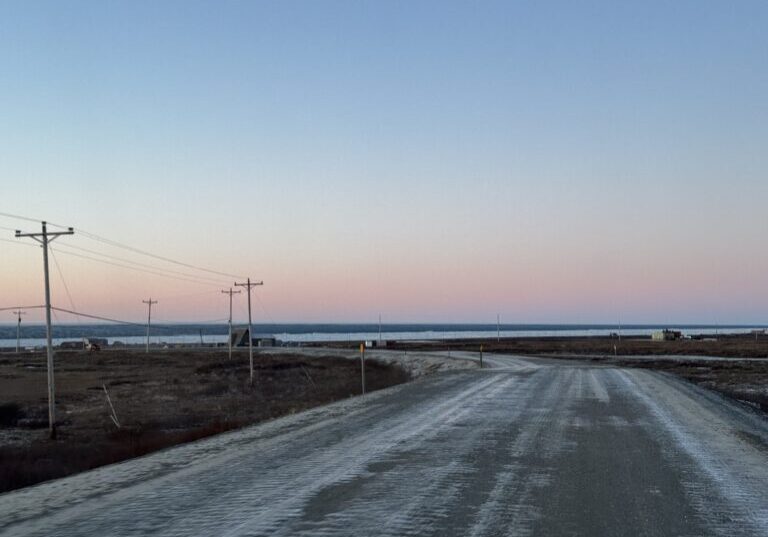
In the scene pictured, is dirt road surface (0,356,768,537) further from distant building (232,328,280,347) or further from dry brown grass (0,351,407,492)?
distant building (232,328,280,347)

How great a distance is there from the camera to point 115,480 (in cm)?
1048

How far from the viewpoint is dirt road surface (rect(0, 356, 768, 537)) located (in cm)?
746

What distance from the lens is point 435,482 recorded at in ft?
31.2

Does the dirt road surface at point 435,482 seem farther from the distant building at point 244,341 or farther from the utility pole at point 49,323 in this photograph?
the distant building at point 244,341

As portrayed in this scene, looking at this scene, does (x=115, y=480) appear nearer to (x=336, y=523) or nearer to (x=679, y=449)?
(x=336, y=523)

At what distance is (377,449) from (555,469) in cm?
313

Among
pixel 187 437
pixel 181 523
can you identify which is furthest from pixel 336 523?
pixel 187 437

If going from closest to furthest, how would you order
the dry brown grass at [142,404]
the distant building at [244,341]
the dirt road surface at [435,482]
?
1. the dirt road surface at [435,482]
2. the dry brown grass at [142,404]
3. the distant building at [244,341]

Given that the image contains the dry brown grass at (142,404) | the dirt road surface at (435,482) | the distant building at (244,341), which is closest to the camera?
the dirt road surface at (435,482)

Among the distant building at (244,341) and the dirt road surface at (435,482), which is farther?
the distant building at (244,341)

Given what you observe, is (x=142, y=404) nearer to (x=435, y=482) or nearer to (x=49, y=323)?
(x=49, y=323)

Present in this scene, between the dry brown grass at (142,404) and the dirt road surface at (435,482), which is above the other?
Result: the dirt road surface at (435,482)

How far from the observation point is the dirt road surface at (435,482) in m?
7.46

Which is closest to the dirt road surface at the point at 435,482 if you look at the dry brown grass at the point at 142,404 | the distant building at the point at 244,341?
the dry brown grass at the point at 142,404
